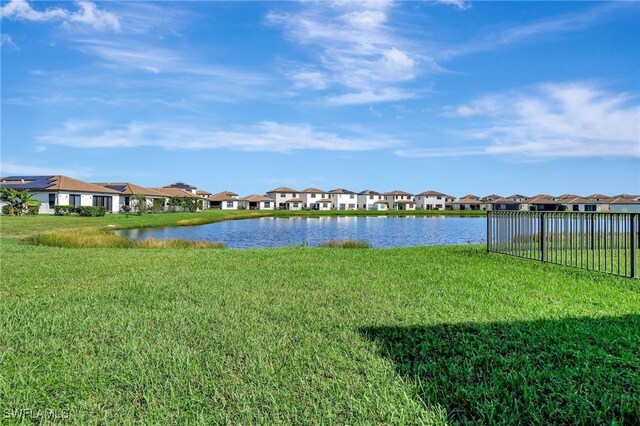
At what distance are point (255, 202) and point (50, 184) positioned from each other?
44708mm

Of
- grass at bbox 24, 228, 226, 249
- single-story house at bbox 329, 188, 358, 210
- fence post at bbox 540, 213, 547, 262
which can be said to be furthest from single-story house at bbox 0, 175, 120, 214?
single-story house at bbox 329, 188, 358, 210

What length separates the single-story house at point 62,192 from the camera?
123 ft

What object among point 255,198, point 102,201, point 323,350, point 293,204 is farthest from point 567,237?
point 293,204

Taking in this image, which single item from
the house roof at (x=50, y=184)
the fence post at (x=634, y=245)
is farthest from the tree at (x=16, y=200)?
the fence post at (x=634, y=245)

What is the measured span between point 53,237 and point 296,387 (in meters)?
16.0

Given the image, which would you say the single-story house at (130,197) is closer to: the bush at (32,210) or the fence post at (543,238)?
the bush at (32,210)

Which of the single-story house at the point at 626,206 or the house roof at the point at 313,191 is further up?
the house roof at the point at 313,191

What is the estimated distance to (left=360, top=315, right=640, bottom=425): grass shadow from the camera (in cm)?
260

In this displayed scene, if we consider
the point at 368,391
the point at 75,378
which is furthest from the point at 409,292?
the point at 75,378

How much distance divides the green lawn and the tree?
32.3 metres

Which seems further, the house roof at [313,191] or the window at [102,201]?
the house roof at [313,191]

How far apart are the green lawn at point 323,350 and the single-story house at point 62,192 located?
119 feet

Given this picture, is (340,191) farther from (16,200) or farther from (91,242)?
(91,242)

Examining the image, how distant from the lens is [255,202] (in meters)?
81.9
